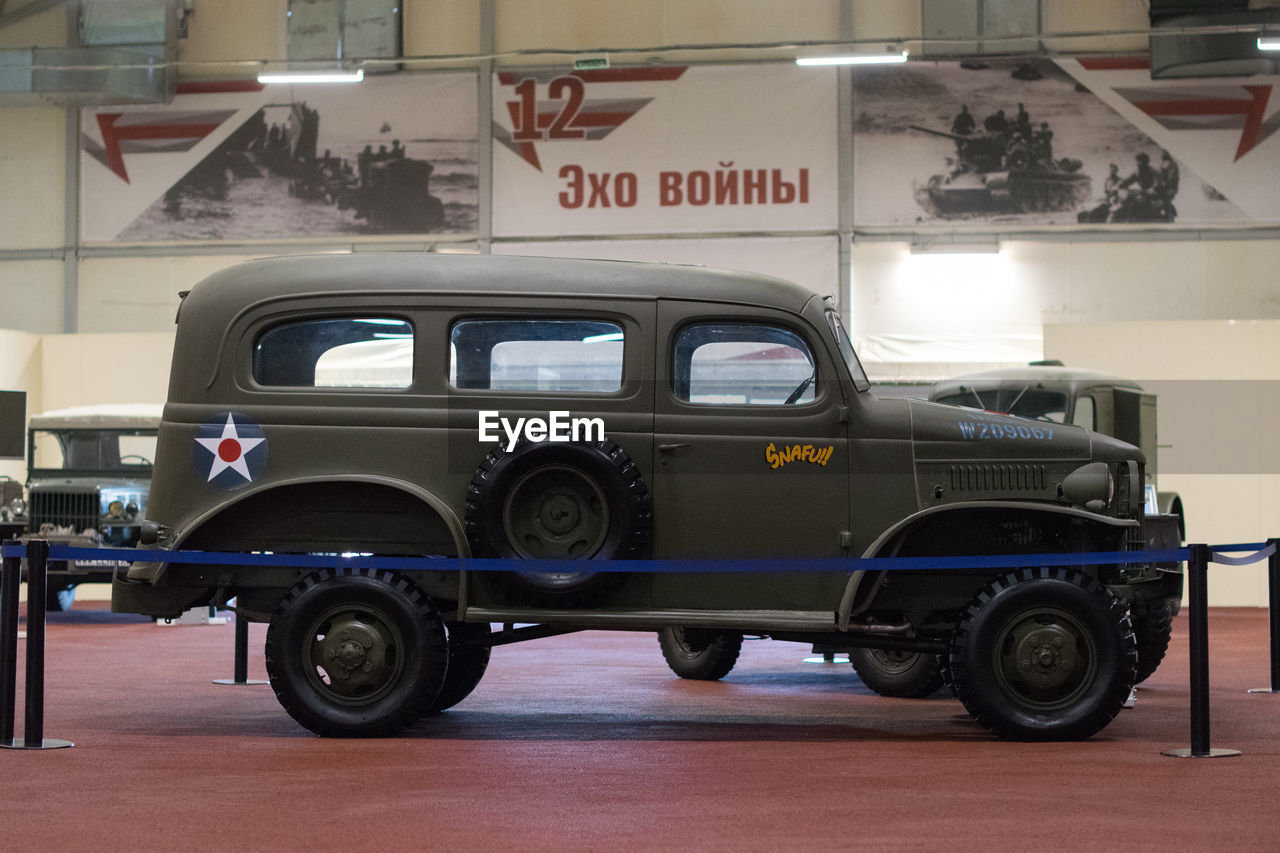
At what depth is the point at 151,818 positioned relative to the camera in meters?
5.12

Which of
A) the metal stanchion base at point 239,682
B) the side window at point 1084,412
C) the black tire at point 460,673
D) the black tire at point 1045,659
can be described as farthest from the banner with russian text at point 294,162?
the black tire at point 1045,659

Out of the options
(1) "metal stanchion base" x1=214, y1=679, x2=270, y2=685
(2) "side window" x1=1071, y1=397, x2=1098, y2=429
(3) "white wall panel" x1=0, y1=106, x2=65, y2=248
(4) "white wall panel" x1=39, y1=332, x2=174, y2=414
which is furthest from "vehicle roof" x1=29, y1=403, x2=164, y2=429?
(2) "side window" x1=1071, y1=397, x2=1098, y2=429

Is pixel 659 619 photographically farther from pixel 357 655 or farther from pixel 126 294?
pixel 126 294

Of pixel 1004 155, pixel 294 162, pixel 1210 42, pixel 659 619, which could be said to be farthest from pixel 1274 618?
pixel 294 162

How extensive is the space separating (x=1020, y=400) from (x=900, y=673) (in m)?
5.31

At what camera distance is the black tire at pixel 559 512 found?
7027mm

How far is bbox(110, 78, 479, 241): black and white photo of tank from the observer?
72.3 ft

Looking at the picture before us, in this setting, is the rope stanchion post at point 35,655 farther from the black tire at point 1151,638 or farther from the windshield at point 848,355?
the black tire at point 1151,638

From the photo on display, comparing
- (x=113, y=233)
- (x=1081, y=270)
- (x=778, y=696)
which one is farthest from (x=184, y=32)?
(x=778, y=696)

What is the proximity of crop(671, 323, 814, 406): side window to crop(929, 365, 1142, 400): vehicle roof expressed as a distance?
21.8 feet

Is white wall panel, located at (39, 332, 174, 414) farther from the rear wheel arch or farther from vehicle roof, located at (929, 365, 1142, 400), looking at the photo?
the rear wheel arch

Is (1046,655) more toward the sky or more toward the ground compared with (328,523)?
more toward the ground

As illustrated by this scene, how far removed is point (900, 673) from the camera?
30.0ft

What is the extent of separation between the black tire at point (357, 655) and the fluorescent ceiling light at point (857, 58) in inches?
566
